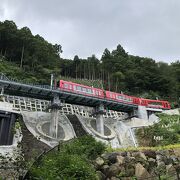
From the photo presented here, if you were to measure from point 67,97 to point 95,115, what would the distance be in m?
5.25

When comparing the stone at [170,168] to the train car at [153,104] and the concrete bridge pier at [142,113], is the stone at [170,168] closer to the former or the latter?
the concrete bridge pier at [142,113]

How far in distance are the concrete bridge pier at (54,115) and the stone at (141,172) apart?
631 inches

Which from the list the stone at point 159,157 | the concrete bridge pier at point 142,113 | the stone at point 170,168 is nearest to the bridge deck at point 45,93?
the concrete bridge pier at point 142,113

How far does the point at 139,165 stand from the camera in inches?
507

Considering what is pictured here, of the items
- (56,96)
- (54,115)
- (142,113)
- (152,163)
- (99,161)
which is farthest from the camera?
(142,113)

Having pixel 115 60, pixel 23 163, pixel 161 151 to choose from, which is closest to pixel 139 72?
pixel 115 60

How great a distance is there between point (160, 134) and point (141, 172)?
1366cm

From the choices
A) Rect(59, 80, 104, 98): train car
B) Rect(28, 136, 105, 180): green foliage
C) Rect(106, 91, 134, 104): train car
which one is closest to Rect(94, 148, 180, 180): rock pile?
Rect(28, 136, 105, 180): green foliage

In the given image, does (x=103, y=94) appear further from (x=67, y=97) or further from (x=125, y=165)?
(x=125, y=165)

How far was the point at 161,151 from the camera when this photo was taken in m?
14.3

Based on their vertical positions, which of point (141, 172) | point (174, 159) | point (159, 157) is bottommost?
point (141, 172)

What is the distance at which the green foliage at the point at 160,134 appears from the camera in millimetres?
23734

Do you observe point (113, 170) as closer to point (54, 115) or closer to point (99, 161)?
point (99, 161)

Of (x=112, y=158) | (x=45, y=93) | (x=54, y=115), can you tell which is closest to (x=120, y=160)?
(x=112, y=158)
